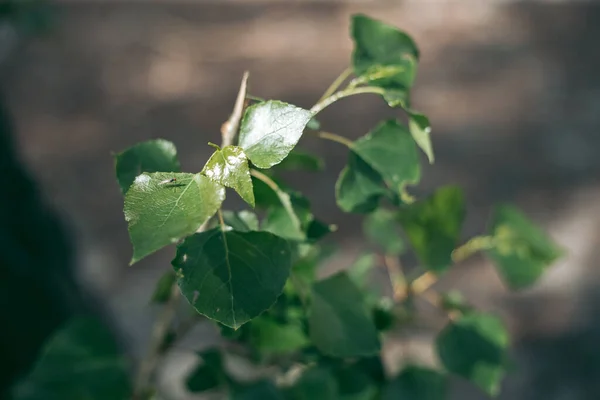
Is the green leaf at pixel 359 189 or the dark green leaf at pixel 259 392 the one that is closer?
the green leaf at pixel 359 189

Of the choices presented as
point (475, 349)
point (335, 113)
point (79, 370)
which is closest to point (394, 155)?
point (475, 349)

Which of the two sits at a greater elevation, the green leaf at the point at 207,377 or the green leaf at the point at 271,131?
the green leaf at the point at 271,131

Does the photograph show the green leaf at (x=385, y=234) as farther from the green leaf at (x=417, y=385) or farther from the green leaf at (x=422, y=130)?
the green leaf at (x=422, y=130)

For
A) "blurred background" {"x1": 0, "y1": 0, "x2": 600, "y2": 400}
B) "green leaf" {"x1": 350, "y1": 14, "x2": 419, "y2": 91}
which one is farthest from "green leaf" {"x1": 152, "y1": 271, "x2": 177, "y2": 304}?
"blurred background" {"x1": 0, "y1": 0, "x2": 600, "y2": 400}

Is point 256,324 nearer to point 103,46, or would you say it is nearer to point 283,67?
point 283,67

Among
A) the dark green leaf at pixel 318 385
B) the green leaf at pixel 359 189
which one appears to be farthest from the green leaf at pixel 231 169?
the dark green leaf at pixel 318 385

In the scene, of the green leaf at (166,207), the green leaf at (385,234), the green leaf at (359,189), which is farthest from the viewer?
the green leaf at (385,234)

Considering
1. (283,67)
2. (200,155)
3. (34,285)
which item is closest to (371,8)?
(283,67)

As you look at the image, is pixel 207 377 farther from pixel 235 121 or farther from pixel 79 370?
pixel 235 121
